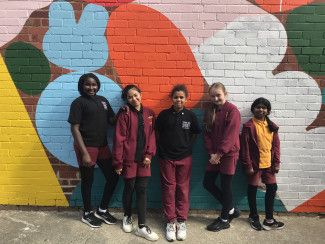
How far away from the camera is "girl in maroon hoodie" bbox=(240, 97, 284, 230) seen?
413 cm

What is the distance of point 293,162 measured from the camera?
4.35 metres

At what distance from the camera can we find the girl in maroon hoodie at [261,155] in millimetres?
4126

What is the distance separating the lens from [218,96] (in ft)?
13.2

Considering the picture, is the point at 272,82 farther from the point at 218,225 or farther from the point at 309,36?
the point at 218,225

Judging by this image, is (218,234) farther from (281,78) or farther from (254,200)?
(281,78)

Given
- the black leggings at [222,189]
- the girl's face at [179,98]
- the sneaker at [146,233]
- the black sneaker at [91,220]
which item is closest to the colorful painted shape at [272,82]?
the girl's face at [179,98]

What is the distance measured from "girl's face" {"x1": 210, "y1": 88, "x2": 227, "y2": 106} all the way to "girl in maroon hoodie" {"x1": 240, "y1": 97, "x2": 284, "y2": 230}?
37 cm

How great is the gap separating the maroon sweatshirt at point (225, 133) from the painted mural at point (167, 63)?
0.66 ft

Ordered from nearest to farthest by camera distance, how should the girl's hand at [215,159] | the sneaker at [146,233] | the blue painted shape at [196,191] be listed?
the sneaker at [146,233] → the girl's hand at [215,159] → the blue painted shape at [196,191]

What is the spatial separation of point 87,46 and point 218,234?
8.30 ft

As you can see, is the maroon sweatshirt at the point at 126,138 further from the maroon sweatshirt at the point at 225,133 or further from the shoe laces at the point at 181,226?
the shoe laces at the point at 181,226

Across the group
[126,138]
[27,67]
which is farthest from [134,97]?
[27,67]

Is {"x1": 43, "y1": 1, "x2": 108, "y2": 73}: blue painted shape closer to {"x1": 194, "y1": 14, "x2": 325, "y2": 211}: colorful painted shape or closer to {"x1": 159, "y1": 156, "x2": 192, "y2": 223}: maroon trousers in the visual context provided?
{"x1": 194, "y1": 14, "x2": 325, "y2": 211}: colorful painted shape

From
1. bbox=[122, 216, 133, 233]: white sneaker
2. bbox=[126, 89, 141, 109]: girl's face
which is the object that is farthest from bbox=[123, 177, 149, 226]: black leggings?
bbox=[126, 89, 141, 109]: girl's face
